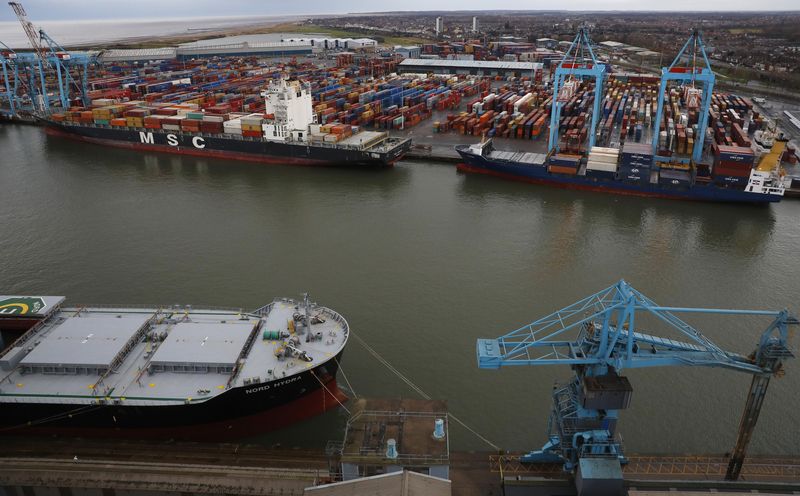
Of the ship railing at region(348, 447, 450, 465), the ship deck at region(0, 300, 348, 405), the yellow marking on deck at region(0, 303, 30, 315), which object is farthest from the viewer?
the yellow marking on deck at region(0, 303, 30, 315)

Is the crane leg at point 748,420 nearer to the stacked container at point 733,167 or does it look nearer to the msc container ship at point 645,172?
the msc container ship at point 645,172

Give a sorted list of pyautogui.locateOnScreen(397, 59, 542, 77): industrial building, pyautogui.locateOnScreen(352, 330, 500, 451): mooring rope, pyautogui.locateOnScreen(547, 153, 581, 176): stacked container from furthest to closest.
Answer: pyautogui.locateOnScreen(397, 59, 542, 77): industrial building, pyautogui.locateOnScreen(547, 153, 581, 176): stacked container, pyautogui.locateOnScreen(352, 330, 500, 451): mooring rope

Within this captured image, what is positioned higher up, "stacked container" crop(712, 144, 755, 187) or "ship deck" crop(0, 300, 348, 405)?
"stacked container" crop(712, 144, 755, 187)

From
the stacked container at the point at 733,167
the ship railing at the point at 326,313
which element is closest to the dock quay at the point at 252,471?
the ship railing at the point at 326,313

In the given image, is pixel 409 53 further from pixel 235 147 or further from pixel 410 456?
pixel 410 456

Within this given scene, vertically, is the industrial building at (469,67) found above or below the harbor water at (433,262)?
above

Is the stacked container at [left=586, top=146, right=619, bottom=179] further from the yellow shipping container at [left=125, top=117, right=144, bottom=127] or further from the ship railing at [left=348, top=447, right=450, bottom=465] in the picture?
the yellow shipping container at [left=125, top=117, right=144, bottom=127]

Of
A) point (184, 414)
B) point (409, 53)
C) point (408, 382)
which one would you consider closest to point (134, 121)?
point (184, 414)

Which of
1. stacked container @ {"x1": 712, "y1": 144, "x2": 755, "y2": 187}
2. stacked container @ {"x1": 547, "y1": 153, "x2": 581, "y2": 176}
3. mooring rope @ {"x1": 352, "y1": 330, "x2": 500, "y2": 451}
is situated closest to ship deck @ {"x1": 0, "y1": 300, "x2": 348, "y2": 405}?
mooring rope @ {"x1": 352, "y1": 330, "x2": 500, "y2": 451}
